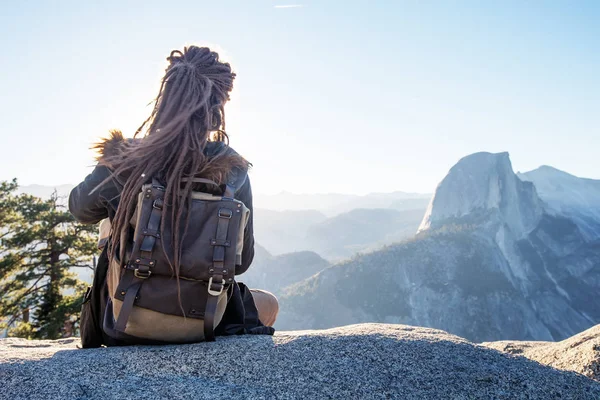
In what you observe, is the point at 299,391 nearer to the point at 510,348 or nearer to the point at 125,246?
the point at 125,246

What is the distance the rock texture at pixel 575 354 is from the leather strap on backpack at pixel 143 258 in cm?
353

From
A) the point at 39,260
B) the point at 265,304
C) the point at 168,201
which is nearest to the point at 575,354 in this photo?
the point at 265,304

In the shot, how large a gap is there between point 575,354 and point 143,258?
3.98m

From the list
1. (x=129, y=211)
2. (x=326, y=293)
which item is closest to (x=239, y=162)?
(x=129, y=211)

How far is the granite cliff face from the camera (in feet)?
337

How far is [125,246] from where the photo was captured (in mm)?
2895

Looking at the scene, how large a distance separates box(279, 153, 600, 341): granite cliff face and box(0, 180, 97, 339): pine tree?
90.5m

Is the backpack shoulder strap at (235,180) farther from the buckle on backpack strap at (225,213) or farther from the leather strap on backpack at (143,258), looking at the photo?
the leather strap on backpack at (143,258)

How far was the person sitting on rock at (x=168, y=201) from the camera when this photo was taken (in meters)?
2.86

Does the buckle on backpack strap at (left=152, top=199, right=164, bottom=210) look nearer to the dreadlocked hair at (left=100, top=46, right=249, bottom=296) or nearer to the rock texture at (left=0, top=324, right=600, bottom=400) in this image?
the dreadlocked hair at (left=100, top=46, right=249, bottom=296)

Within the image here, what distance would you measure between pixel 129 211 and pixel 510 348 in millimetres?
4708

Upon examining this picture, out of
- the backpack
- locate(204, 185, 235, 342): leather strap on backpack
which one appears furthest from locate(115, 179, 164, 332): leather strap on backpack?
locate(204, 185, 235, 342): leather strap on backpack

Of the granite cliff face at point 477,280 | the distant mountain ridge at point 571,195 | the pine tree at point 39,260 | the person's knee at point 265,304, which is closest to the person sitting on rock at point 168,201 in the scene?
the person's knee at point 265,304

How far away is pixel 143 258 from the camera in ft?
9.20
